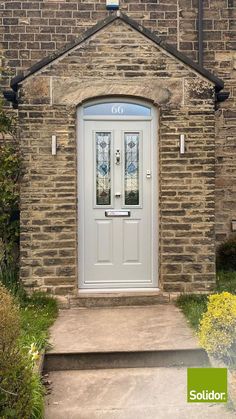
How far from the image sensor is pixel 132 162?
719 cm

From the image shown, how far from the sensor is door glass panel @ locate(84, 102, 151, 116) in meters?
7.08

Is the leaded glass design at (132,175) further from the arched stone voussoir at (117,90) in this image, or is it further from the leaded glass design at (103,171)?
the arched stone voussoir at (117,90)

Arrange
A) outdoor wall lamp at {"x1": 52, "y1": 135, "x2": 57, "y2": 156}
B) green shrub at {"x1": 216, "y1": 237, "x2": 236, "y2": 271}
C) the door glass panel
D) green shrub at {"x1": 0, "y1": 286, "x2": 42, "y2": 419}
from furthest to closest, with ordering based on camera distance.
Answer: green shrub at {"x1": 216, "y1": 237, "x2": 236, "y2": 271} → the door glass panel → outdoor wall lamp at {"x1": 52, "y1": 135, "x2": 57, "y2": 156} → green shrub at {"x1": 0, "y1": 286, "x2": 42, "y2": 419}

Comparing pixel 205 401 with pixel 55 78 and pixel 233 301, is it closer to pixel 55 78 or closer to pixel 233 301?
pixel 233 301

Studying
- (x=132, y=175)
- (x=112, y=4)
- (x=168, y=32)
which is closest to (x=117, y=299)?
(x=132, y=175)

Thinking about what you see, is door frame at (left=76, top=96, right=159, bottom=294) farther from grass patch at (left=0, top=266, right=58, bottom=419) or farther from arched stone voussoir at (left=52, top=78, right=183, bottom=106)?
grass patch at (left=0, top=266, right=58, bottom=419)

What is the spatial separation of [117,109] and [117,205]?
143cm

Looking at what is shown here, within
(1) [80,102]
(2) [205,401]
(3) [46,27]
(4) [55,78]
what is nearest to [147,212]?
(1) [80,102]

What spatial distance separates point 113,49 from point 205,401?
16.6ft

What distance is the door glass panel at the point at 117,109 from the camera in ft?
23.2

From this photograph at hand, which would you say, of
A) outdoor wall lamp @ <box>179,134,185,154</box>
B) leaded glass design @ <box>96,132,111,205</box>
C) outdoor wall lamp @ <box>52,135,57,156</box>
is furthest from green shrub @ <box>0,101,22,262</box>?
outdoor wall lamp @ <box>179,134,185,154</box>

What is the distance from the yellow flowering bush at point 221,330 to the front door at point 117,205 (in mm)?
3355

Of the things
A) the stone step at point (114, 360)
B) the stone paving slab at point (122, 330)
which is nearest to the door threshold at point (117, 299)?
the stone paving slab at point (122, 330)

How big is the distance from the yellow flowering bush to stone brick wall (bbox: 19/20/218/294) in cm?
318
